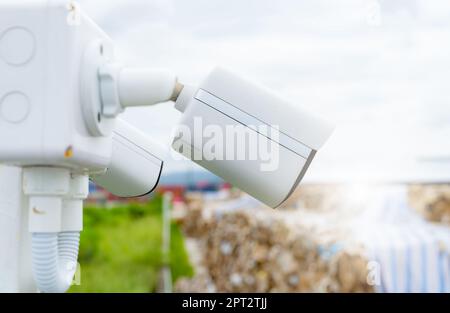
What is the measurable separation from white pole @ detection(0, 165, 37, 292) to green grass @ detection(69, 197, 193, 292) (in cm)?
316

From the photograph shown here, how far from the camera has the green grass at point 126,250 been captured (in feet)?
13.9

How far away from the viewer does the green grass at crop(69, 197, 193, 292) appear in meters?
4.24

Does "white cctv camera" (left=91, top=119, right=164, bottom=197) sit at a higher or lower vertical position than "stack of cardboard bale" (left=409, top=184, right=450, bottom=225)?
lower

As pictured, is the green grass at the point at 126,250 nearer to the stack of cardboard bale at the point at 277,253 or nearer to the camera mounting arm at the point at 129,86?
the stack of cardboard bale at the point at 277,253

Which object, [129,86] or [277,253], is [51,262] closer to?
[129,86]

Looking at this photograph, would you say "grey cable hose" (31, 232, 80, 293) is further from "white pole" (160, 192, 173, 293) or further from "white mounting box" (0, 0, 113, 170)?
"white pole" (160, 192, 173, 293)

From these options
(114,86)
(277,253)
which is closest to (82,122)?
(114,86)

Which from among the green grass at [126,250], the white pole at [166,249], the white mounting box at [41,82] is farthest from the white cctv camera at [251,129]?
the white pole at [166,249]

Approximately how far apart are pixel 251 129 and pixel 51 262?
0.29 metres

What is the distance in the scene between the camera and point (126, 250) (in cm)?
479

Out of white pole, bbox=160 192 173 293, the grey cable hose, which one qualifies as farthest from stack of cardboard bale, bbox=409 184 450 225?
the grey cable hose

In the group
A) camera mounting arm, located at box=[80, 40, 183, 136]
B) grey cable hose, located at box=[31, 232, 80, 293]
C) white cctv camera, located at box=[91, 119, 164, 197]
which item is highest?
camera mounting arm, located at box=[80, 40, 183, 136]

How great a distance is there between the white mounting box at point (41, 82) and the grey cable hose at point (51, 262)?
0.10 metres
